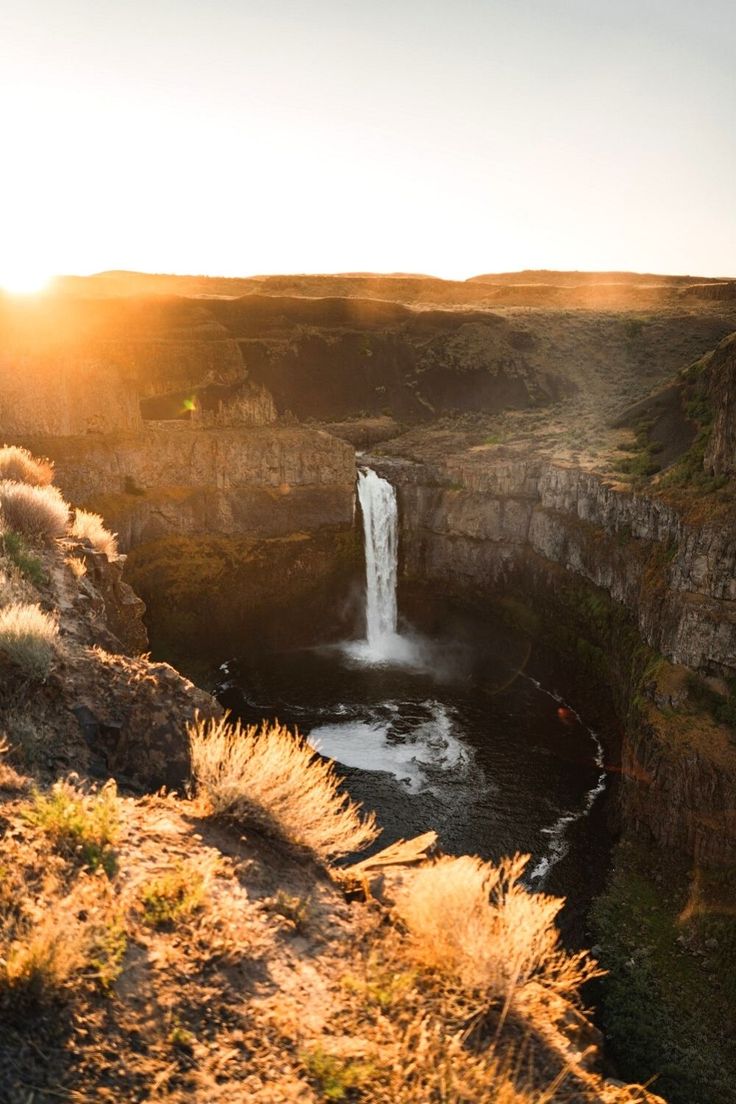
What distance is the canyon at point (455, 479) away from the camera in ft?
76.7

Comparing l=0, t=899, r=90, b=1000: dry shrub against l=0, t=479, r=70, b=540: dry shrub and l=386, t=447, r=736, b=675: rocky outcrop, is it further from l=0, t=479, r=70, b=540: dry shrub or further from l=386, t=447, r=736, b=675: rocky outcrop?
l=386, t=447, r=736, b=675: rocky outcrop

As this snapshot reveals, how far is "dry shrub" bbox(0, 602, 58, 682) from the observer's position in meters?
9.79

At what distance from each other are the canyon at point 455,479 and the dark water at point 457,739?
4.99ft

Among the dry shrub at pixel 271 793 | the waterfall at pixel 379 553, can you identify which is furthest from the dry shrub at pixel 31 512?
the waterfall at pixel 379 553

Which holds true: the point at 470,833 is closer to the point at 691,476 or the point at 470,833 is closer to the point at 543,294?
the point at 691,476

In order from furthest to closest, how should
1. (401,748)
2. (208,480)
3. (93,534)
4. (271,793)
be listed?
1. (208,480)
2. (401,748)
3. (93,534)
4. (271,793)

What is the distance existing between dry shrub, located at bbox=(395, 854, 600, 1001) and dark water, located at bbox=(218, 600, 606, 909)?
1334cm

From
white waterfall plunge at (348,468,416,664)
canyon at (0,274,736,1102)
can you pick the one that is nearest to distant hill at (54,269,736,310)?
canyon at (0,274,736,1102)

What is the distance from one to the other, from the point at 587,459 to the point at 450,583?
8947 millimetres

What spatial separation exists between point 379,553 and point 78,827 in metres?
34.2

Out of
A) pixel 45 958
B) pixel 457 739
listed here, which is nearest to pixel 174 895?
pixel 45 958

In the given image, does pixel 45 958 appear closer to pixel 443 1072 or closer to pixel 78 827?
pixel 78 827

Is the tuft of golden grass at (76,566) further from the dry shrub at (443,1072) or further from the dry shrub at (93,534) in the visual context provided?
the dry shrub at (443,1072)

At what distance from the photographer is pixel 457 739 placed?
95.4ft
